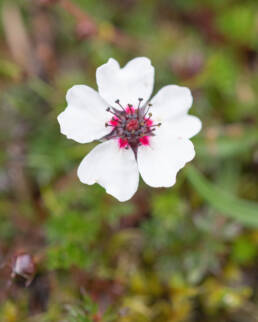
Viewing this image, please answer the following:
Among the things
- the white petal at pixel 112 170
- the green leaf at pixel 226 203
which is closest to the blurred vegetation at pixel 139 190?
the green leaf at pixel 226 203

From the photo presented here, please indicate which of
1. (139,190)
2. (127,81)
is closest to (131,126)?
(127,81)

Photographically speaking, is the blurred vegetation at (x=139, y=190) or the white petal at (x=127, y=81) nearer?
the white petal at (x=127, y=81)

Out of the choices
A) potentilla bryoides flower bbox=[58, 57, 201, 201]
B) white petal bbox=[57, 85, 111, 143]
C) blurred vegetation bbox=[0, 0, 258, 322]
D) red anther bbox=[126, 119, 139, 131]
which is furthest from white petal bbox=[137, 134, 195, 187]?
blurred vegetation bbox=[0, 0, 258, 322]

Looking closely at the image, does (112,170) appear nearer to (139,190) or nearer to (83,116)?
(83,116)

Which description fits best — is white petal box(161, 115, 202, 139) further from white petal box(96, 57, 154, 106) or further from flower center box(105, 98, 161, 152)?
white petal box(96, 57, 154, 106)

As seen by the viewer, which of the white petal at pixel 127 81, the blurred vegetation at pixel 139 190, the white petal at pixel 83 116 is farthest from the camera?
the blurred vegetation at pixel 139 190

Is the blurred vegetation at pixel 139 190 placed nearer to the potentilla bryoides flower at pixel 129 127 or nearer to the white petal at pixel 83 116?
the potentilla bryoides flower at pixel 129 127

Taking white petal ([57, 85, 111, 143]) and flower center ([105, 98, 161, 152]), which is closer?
white petal ([57, 85, 111, 143])
